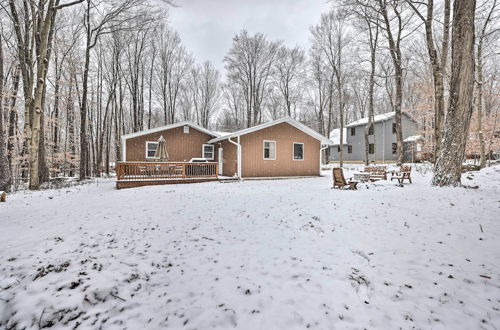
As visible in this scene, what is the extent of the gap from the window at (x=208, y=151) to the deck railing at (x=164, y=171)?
3468 millimetres

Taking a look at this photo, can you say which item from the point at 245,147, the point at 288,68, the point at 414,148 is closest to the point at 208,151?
the point at 245,147

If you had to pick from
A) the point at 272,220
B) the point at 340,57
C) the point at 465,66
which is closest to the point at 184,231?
the point at 272,220

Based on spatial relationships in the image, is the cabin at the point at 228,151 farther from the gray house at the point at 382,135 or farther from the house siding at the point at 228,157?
the gray house at the point at 382,135

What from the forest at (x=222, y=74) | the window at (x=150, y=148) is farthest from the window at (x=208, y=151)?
the forest at (x=222, y=74)

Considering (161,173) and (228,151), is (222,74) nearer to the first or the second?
(228,151)

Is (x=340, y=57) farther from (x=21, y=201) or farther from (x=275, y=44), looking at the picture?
(x=21, y=201)

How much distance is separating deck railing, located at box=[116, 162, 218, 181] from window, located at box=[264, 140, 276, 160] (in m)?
3.51

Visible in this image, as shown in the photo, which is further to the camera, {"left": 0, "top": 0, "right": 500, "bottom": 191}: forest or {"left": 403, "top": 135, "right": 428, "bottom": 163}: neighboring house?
{"left": 403, "top": 135, "right": 428, "bottom": 163}: neighboring house

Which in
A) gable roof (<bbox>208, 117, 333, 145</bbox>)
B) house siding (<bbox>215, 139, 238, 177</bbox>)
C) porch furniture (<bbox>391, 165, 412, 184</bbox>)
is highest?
gable roof (<bbox>208, 117, 333, 145</bbox>)

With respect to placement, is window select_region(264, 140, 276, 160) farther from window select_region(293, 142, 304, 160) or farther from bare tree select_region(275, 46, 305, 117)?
bare tree select_region(275, 46, 305, 117)

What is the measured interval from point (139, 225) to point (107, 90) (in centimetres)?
Result: 2119

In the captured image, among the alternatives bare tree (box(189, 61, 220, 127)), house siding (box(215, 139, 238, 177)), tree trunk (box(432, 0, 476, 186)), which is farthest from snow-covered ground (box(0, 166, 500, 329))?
bare tree (box(189, 61, 220, 127))

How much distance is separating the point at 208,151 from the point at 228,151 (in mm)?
2115

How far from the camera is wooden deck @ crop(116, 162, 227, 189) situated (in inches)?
394
